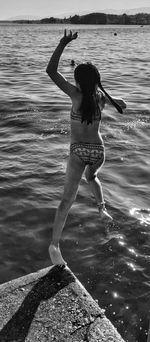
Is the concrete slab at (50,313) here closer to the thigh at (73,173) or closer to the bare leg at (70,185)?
the bare leg at (70,185)

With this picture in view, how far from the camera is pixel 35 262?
22.6 feet

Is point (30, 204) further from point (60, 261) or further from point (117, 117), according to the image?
point (117, 117)

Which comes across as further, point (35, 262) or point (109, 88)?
point (109, 88)

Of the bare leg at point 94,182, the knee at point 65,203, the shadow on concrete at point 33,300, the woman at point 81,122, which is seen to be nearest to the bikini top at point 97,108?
the woman at point 81,122

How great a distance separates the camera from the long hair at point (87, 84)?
4.90 metres

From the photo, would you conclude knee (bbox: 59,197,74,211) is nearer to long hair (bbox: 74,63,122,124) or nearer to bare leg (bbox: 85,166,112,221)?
bare leg (bbox: 85,166,112,221)

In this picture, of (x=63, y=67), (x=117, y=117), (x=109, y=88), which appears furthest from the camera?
(x=63, y=67)

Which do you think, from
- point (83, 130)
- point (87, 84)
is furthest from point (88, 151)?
point (87, 84)

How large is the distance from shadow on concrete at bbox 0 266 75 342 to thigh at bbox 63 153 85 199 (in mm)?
1046

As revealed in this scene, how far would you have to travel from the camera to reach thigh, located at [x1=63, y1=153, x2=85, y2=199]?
5336 mm

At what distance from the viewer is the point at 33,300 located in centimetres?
499

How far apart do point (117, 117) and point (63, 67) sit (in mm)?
16361

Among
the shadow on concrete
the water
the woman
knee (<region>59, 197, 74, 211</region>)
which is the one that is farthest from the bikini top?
the water

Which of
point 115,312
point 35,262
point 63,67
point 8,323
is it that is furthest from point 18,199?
point 63,67
